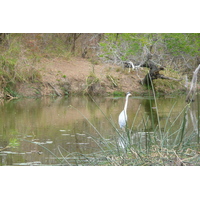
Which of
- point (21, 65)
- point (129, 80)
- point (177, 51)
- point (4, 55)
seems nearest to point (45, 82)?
point (21, 65)

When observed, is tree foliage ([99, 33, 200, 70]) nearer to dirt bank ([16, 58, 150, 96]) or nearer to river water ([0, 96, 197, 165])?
dirt bank ([16, 58, 150, 96])

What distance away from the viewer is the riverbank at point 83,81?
40.5 ft

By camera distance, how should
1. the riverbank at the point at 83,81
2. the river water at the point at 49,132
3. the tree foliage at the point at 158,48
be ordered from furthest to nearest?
the riverbank at the point at 83,81 < the tree foliage at the point at 158,48 < the river water at the point at 49,132

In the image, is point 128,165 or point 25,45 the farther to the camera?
point 25,45

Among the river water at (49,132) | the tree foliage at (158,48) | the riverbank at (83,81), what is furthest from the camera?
the riverbank at (83,81)

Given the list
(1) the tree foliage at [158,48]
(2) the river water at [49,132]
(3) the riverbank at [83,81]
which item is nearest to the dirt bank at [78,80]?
(3) the riverbank at [83,81]

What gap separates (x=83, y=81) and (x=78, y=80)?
0.63ft

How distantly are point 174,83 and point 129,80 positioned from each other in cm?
175

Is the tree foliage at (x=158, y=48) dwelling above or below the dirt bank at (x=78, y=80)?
above

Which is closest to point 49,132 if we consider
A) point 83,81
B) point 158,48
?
point 158,48

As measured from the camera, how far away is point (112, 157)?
262cm

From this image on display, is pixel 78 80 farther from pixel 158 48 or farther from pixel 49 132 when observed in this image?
pixel 49 132

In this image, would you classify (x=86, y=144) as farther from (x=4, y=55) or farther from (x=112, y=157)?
(x=4, y=55)

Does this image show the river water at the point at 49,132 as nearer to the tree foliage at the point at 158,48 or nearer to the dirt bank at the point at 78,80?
the tree foliage at the point at 158,48
